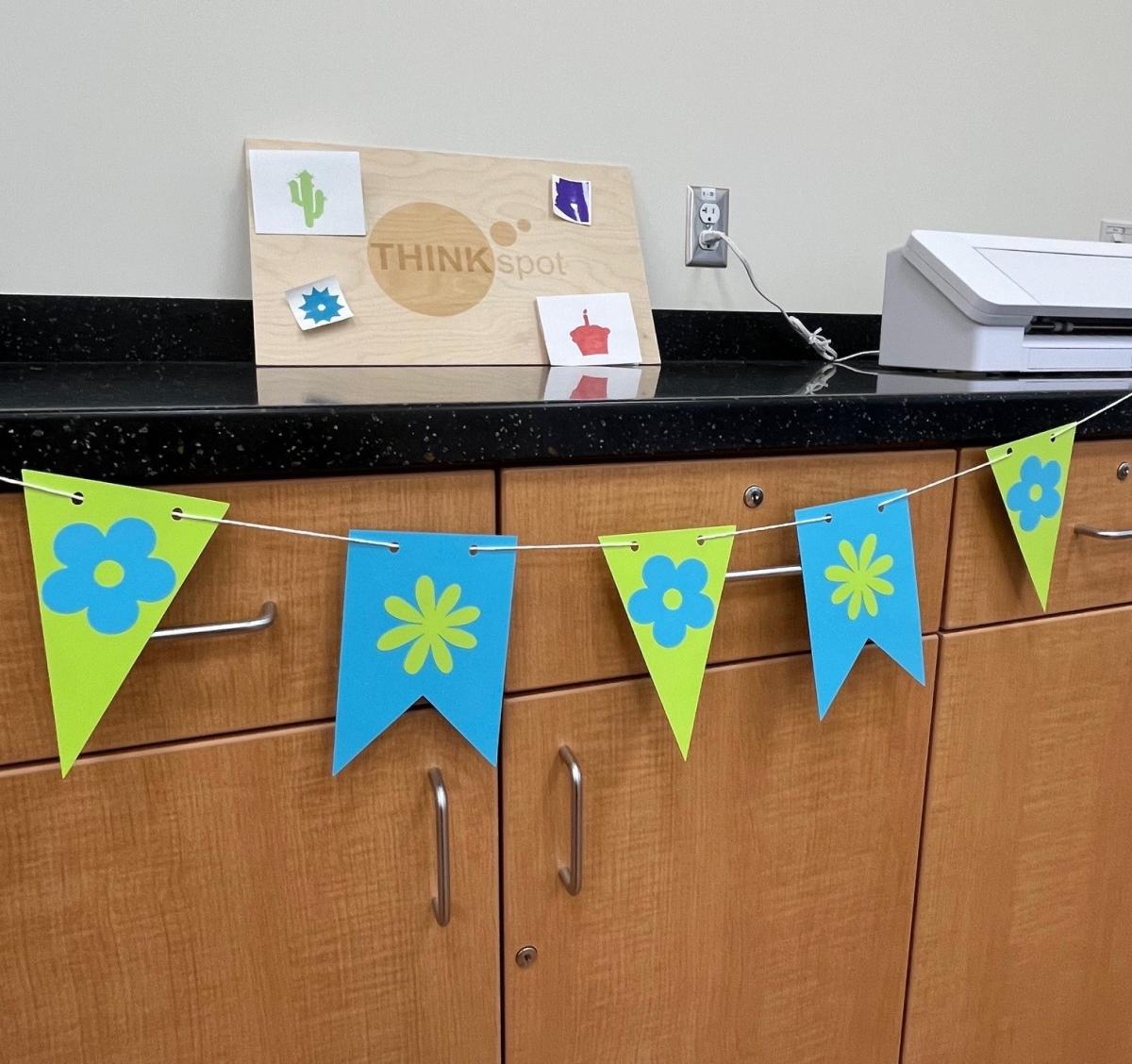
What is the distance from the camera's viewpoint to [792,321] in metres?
1.32

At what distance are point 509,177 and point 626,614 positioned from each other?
709mm

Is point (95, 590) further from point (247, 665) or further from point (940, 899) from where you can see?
point (940, 899)

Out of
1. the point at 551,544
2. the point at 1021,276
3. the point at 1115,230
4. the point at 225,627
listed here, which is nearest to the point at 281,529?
the point at 225,627

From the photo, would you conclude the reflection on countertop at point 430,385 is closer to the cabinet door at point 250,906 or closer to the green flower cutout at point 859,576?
the green flower cutout at point 859,576

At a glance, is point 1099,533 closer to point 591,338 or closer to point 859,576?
point 859,576

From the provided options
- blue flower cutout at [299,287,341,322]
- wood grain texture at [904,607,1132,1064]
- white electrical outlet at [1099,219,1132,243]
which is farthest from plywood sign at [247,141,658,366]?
white electrical outlet at [1099,219,1132,243]

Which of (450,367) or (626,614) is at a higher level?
(450,367)

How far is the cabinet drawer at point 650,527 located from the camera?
2.19 ft

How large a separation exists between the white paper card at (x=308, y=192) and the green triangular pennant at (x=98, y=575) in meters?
0.59

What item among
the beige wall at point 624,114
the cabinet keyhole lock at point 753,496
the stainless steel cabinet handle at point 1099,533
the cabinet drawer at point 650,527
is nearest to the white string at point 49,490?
the cabinet drawer at point 650,527

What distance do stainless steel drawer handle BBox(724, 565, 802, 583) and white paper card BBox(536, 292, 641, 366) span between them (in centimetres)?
49

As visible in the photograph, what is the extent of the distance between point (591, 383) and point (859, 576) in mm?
305

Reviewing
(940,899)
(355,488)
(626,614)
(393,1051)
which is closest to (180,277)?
(355,488)

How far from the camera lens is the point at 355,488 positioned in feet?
2.00
